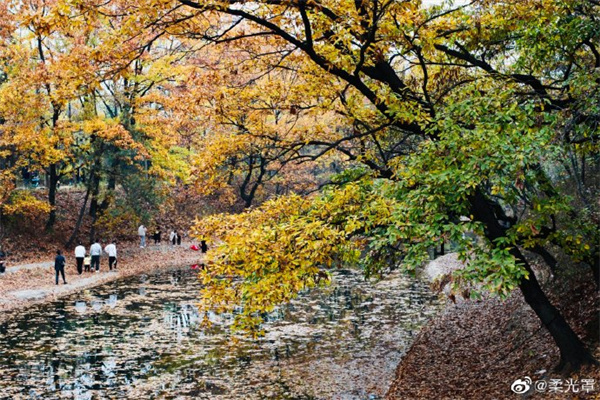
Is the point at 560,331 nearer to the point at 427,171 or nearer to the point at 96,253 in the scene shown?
the point at 427,171

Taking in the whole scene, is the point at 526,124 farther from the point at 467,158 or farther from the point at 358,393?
the point at 358,393

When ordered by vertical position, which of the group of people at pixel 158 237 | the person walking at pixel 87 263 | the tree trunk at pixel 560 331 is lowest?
the tree trunk at pixel 560 331

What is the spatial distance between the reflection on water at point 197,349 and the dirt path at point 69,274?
3.76 ft

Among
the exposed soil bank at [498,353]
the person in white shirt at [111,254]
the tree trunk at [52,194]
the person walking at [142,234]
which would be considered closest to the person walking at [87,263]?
the person in white shirt at [111,254]

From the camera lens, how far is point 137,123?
32.8 meters

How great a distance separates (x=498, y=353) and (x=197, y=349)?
7354 mm

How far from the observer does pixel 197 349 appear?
15.3 m

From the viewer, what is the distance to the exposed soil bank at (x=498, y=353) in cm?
1029

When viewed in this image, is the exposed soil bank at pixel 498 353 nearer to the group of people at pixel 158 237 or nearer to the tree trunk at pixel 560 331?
the tree trunk at pixel 560 331

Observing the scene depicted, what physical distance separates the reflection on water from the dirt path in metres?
1.15

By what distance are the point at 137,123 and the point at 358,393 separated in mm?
24606

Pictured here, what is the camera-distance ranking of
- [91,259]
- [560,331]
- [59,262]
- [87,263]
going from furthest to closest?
[91,259] < [87,263] < [59,262] < [560,331]

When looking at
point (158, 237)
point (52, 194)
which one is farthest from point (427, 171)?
point (158, 237)

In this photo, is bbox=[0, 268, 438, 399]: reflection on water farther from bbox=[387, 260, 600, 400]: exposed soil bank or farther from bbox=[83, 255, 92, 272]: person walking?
bbox=[83, 255, 92, 272]: person walking
